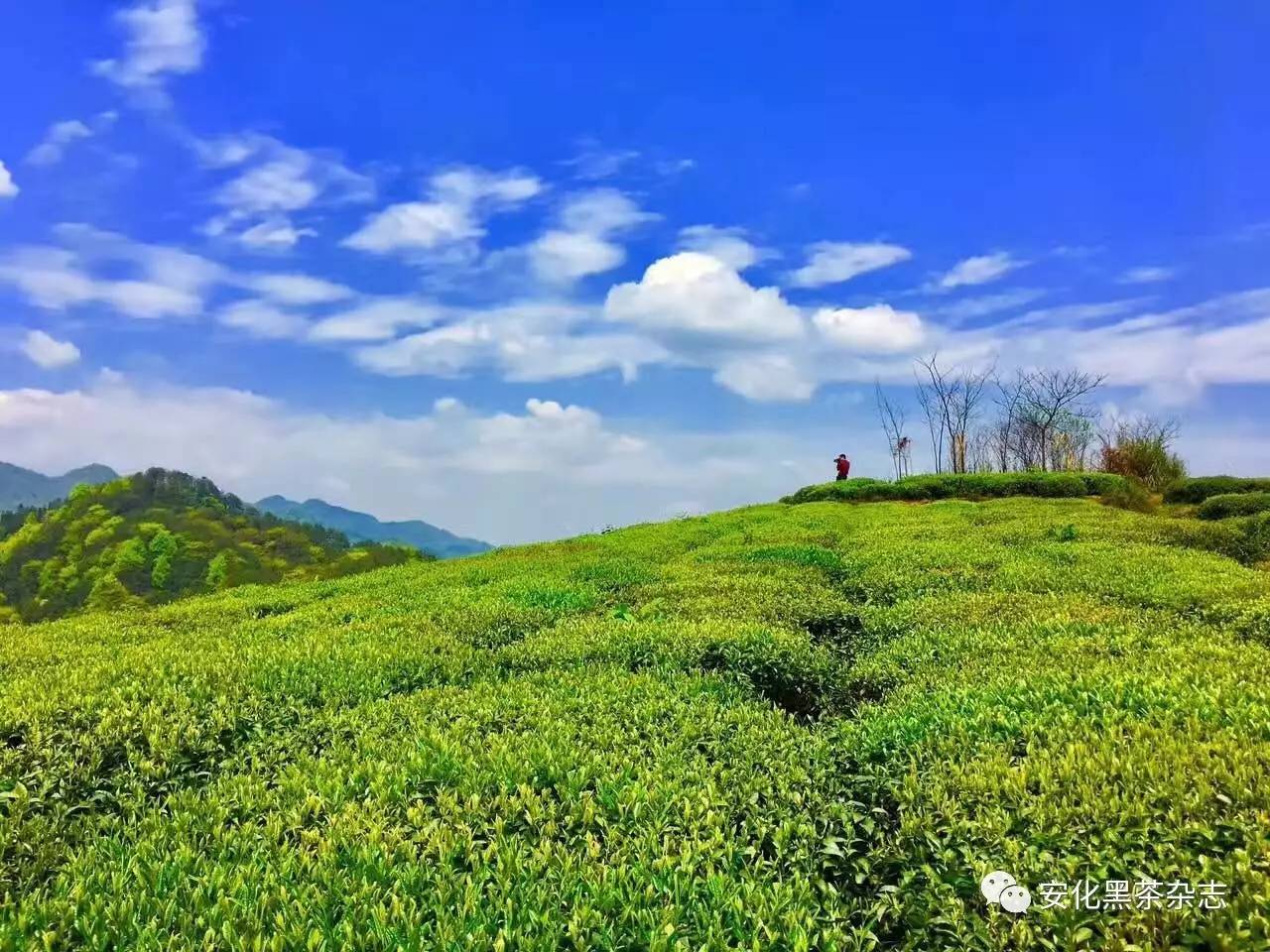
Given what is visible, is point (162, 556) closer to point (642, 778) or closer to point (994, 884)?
point (642, 778)

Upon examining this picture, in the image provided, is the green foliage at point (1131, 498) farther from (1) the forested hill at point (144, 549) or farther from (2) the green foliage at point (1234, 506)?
(1) the forested hill at point (144, 549)

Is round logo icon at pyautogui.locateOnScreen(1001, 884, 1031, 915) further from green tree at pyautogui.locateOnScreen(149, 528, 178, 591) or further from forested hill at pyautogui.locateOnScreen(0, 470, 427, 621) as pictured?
green tree at pyautogui.locateOnScreen(149, 528, 178, 591)

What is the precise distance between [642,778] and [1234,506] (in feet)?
91.8

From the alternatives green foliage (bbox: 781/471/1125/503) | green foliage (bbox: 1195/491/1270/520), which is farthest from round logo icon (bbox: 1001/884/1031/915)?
green foliage (bbox: 781/471/1125/503)

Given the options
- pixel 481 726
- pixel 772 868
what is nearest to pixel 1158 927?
pixel 772 868

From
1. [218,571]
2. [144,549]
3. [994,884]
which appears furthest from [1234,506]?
[144,549]

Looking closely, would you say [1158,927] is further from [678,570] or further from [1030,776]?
[678,570]

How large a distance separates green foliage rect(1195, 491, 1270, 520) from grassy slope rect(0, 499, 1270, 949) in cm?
1854

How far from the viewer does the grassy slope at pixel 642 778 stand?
3.67 m

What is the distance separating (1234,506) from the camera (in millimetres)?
24688

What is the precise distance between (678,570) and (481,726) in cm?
960

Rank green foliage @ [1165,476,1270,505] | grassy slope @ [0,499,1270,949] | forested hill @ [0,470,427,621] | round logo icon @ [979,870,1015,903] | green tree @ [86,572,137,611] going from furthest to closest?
forested hill @ [0,470,427,621], green tree @ [86,572,137,611], green foliage @ [1165,476,1270,505], round logo icon @ [979,870,1015,903], grassy slope @ [0,499,1270,949]

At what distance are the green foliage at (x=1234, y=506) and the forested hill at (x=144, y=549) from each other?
206ft

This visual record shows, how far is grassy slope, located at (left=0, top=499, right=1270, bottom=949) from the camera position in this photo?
3.67 metres
